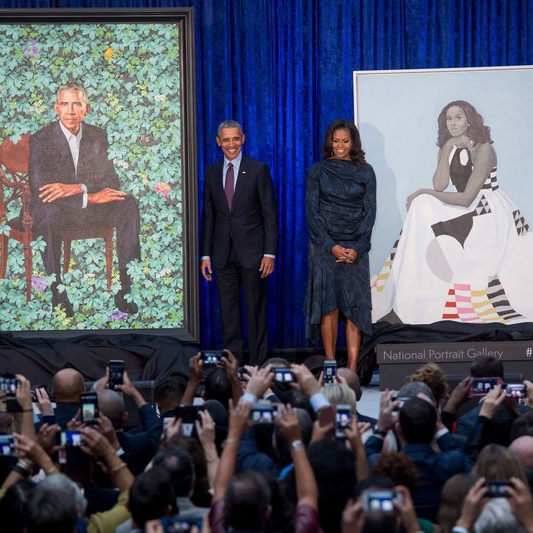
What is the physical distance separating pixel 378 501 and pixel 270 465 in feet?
3.30

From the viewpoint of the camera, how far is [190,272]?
7.79 m

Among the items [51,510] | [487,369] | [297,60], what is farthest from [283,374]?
[297,60]

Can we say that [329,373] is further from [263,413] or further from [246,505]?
[246,505]

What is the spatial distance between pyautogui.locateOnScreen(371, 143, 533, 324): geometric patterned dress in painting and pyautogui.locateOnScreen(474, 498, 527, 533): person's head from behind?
5.15 meters

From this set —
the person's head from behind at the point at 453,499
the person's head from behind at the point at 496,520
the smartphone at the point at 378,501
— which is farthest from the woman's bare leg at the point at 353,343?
the smartphone at the point at 378,501

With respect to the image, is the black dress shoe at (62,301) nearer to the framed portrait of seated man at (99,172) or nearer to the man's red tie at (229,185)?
the framed portrait of seated man at (99,172)

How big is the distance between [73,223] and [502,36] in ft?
11.1

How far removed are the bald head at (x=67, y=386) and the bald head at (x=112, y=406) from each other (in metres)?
0.39

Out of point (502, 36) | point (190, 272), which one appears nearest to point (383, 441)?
point (190, 272)

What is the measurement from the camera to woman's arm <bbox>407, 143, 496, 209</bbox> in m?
7.87

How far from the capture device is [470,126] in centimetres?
791

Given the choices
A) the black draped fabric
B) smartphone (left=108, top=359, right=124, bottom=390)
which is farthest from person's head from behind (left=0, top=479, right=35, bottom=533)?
the black draped fabric

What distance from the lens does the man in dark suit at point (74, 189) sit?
7.77 meters

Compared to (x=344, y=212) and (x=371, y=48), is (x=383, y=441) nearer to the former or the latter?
(x=344, y=212)
